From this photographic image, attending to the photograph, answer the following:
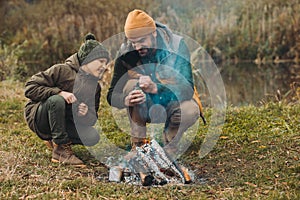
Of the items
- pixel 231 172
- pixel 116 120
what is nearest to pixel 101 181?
pixel 231 172

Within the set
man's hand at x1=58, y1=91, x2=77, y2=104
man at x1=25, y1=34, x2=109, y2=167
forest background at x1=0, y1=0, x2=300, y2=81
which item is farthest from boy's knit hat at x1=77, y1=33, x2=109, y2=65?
forest background at x1=0, y1=0, x2=300, y2=81

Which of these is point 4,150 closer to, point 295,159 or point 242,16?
point 295,159

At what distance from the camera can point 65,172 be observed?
329 centimetres

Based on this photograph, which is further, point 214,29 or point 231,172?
point 214,29

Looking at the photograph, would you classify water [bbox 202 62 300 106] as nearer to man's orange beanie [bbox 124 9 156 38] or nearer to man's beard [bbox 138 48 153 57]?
man's beard [bbox 138 48 153 57]

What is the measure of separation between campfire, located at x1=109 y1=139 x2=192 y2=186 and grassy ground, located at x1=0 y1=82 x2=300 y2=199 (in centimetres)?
11

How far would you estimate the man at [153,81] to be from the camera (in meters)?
3.59

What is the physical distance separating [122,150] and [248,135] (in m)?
1.01

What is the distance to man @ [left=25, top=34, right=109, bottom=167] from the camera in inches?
139

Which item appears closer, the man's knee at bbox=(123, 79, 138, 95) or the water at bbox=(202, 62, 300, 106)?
the man's knee at bbox=(123, 79, 138, 95)

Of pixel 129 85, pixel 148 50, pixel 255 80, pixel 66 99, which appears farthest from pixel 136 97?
pixel 255 80

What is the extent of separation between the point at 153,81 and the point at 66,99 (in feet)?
2.16

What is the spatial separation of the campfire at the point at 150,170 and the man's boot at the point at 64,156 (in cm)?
31

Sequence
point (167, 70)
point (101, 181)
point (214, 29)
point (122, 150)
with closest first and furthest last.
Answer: point (101, 181) → point (167, 70) → point (122, 150) → point (214, 29)
